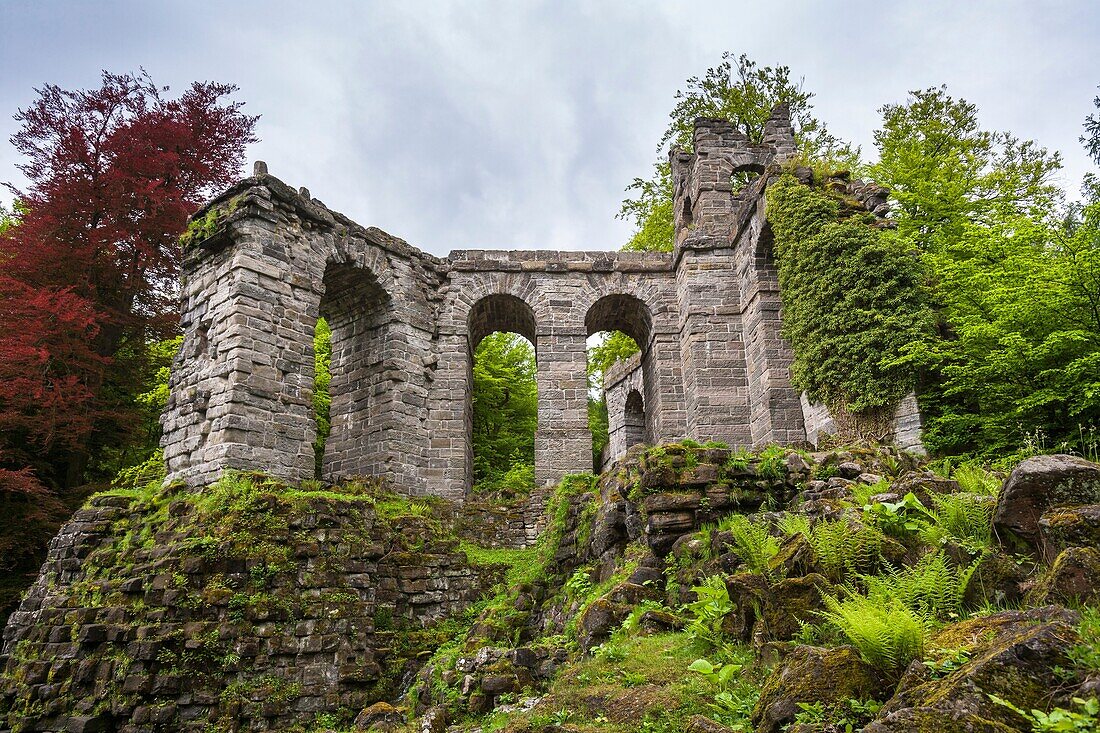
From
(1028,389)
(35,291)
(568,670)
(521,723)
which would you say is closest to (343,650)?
(568,670)

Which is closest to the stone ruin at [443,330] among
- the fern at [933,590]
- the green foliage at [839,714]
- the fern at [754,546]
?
the fern at [754,546]

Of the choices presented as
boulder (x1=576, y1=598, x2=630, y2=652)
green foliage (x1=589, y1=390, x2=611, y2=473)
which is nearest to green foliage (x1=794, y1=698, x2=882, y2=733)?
boulder (x1=576, y1=598, x2=630, y2=652)

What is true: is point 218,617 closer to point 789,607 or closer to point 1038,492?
point 789,607

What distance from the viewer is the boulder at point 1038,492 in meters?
4.26

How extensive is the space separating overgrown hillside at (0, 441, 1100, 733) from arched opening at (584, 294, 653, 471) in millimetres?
7099

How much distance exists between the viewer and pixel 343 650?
9164mm

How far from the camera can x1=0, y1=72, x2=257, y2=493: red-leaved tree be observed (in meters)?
14.4

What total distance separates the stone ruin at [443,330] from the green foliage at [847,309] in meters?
0.67

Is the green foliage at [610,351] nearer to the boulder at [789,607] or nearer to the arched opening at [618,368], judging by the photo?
the arched opening at [618,368]

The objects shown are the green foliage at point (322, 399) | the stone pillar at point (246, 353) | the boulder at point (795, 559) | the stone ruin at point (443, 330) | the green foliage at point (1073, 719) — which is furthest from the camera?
the green foliage at point (322, 399)

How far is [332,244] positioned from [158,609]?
7672 mm

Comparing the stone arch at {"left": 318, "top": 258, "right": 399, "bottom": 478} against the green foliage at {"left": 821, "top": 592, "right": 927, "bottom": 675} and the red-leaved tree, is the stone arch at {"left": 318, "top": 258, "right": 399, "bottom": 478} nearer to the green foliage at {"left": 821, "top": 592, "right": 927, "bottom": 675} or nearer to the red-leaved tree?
the red-leaved tree

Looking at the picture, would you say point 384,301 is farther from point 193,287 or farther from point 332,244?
point 193,287

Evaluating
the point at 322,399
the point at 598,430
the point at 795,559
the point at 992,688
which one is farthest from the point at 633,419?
the point at 992,688
